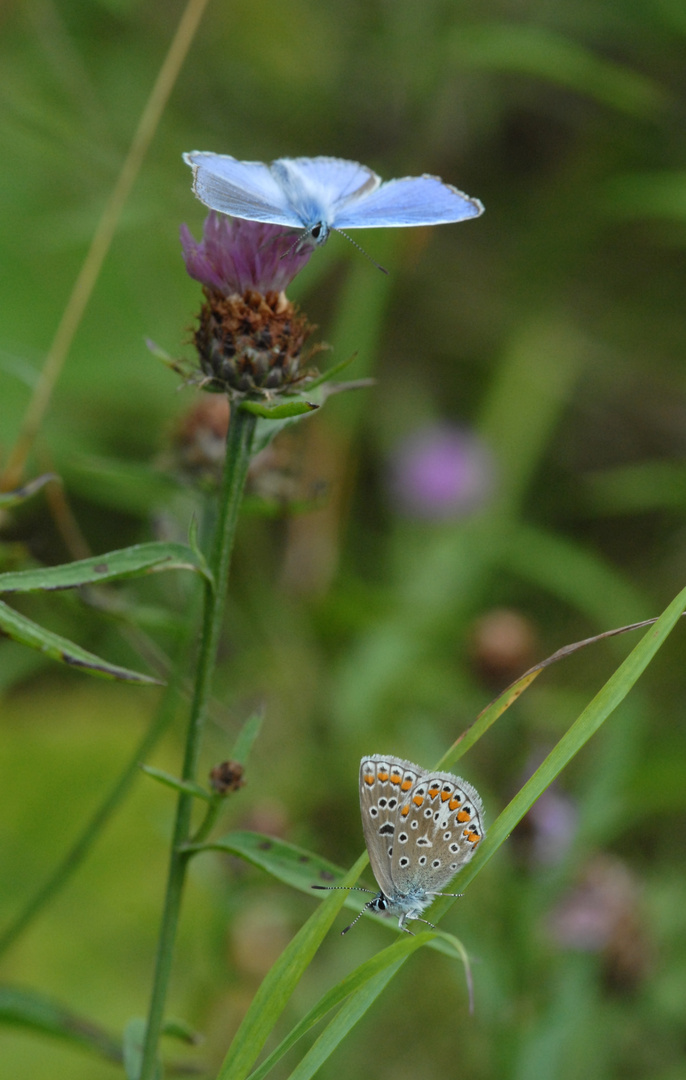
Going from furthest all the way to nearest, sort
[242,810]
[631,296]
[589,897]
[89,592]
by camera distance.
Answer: [631,296] → [242,810] → [589,897] → [89,592]

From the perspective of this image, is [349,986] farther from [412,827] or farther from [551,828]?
[551,828]

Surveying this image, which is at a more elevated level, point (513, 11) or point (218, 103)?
point (513, 11)

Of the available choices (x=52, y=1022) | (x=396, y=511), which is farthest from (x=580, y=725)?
(x=396, y=511)

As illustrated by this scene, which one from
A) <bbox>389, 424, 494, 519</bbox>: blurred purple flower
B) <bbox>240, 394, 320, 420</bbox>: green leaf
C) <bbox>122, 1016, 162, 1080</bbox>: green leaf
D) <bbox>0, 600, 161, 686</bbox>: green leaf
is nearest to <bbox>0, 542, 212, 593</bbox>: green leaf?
<bbox>0, 600, 161, 686</bbox>: green leaf

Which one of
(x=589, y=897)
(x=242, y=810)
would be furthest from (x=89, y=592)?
(x=589, y=897)

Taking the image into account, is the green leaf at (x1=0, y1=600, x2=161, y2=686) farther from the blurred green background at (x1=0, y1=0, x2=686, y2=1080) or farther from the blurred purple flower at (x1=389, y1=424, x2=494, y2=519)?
the blurred purple flower at (x1=389, y1=424, x2=494, y2=519)

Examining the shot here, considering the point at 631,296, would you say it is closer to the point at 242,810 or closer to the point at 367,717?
Answer: the point at 367,717
